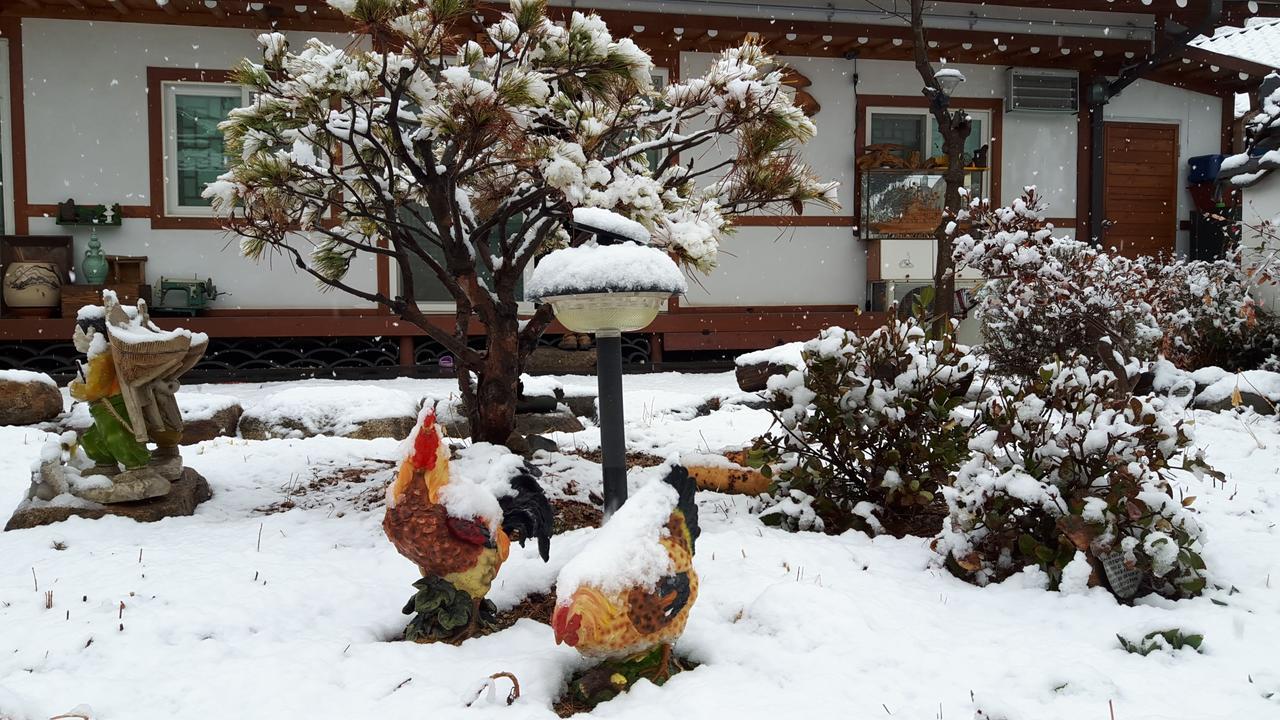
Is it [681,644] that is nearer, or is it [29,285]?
[681,644]

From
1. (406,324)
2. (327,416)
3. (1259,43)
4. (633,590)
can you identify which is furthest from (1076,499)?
(1259,43)

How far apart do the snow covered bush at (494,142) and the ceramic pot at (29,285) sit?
17.1 ft

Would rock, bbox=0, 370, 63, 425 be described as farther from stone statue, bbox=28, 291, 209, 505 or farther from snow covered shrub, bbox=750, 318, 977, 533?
snow covered shrub, bbox=750, 318, 977, 533

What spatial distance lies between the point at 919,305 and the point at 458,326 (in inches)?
93.8

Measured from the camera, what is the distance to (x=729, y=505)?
4473 mm

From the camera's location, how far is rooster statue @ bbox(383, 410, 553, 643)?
281cm

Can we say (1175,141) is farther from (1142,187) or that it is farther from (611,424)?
(611,424)

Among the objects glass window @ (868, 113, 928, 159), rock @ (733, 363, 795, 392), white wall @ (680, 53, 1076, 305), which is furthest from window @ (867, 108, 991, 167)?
rock @ (733, 363, 795, 392)

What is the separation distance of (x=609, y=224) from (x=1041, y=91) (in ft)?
32.3

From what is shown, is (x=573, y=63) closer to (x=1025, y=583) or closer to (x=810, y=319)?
(x=1025, y=583)

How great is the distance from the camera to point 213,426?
6242 millimetres

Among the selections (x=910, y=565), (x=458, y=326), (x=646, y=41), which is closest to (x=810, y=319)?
(x=646, y=41)

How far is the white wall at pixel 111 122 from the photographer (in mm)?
9133

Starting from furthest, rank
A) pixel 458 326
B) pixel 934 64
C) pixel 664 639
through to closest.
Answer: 1. pixel 934 64
2. pixel 458 326
3. pixel 664 639
